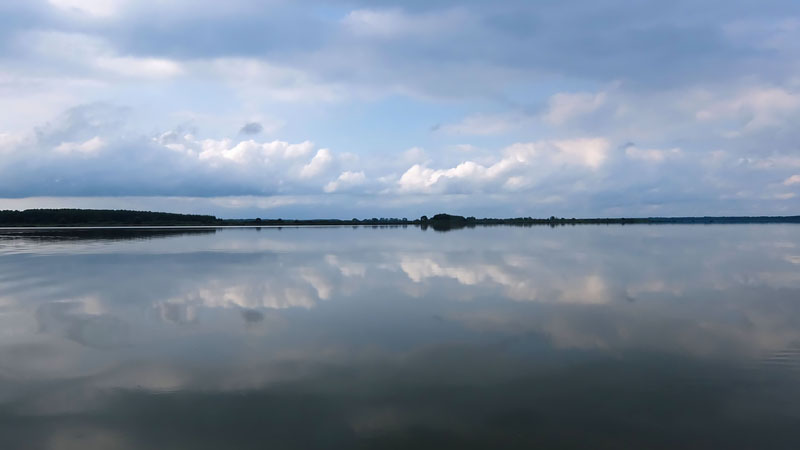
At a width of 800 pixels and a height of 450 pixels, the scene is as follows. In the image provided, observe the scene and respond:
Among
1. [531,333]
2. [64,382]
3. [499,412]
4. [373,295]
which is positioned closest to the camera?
[499,412]

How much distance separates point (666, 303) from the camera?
13.8 meters

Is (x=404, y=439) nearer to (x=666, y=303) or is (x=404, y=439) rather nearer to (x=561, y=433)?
(x=561, y=433)

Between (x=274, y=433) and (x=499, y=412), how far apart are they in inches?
112

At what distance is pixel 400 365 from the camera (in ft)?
27.2

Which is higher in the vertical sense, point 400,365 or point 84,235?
point 84,235

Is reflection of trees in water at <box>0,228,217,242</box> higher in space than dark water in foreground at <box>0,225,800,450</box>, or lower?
higher

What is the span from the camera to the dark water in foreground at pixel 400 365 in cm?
591

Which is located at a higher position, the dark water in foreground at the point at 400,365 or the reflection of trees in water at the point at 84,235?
the reflection of trees in water at the point at 84,235

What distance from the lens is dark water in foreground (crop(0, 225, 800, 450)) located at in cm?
591

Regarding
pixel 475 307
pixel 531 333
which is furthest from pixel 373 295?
pixel 531 333

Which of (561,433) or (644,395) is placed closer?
(561,433)

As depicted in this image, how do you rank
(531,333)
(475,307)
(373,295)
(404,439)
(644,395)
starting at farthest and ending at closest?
(373,295) < (475,307) < (531,333) < (644,395) < (404,439)

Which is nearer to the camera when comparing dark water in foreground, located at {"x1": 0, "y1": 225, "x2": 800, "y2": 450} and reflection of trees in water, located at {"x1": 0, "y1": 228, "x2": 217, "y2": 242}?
dark water in foreground, located at {"x1": 0, "y1": 225, "x2": 800, "y2": 450}

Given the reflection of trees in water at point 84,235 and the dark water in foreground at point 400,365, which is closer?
the dark water in foreground at point 400,365
